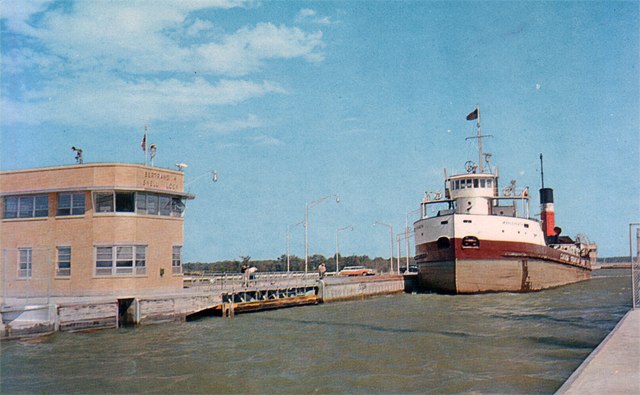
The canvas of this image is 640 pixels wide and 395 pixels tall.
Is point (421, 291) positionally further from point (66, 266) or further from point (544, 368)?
point (544, 368)

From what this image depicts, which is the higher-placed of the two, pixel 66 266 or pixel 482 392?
pixel 66 266

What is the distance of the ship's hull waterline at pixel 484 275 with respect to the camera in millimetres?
45656

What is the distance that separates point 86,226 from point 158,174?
14.9 ft

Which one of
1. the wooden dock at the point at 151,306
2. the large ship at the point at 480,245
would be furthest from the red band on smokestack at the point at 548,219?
the wooden dock at the point at 151,306

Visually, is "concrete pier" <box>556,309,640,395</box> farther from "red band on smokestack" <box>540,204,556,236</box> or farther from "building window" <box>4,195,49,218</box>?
"red band on smokestack" <box>540,204,556,236</box>

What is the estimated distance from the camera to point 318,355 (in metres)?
18.6

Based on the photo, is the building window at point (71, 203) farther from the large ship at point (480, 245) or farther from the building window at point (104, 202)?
the large ship at point (480, 245)

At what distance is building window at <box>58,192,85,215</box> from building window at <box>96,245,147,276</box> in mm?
2262

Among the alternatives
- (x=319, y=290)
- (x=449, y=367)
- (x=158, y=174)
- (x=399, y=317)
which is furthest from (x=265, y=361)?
(x=319, y=290)

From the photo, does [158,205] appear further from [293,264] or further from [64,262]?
[293,264]

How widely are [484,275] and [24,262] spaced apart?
3166 cm

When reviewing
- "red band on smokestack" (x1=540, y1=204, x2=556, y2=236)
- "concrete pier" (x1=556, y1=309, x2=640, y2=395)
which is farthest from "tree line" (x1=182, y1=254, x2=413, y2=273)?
"concrete pier" (x1=556, y1=309, x2=640, y2=395)

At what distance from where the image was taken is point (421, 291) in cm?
5238

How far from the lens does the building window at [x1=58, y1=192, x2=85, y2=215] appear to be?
95.1 ft
